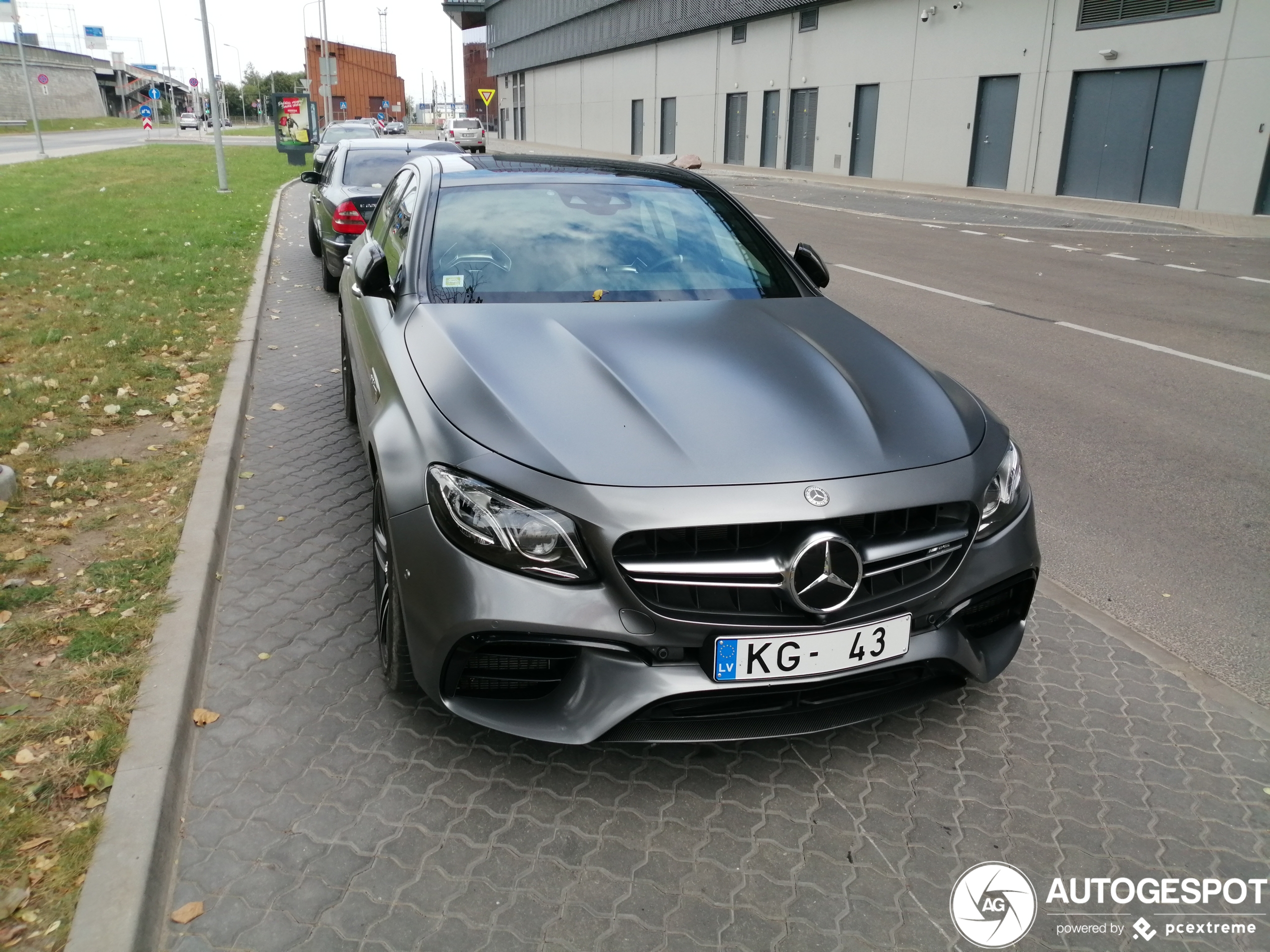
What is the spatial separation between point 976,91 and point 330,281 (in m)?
24.0

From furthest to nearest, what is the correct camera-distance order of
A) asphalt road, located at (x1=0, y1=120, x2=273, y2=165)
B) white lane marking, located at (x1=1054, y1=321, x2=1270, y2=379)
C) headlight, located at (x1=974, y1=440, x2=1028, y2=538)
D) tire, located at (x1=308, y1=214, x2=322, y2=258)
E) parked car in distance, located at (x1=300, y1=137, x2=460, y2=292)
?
asphalt road, located at (x1=0, y1=120, x2=273, y2=165), tire, located at (x1=308, y1=214, x2=322, y2=258), parked car in distance, located at (x1=300, y1=137, x2=460, y2=292), white lane marking, located at (x1=1054, y1=321, x2=1270, y2=379), headlight, located at (x1=974, y1=440, x2=1028, y2=538)

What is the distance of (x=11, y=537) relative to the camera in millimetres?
4336

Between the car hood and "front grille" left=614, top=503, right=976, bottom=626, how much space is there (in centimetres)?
13

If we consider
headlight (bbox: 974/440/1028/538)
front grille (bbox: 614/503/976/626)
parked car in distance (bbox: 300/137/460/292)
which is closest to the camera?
front grille (bbox: 614/503/976/626)

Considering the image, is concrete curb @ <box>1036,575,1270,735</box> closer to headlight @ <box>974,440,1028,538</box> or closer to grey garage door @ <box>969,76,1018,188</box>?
headlight @ <box>974,440,1028,538</box>

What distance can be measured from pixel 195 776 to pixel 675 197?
3015 mm

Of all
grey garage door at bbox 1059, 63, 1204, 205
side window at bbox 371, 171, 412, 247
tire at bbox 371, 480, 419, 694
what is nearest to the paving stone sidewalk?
tire at bbox 371, 480, 419, 694

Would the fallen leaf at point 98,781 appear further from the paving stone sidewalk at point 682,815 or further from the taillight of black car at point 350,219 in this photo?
the taillight of black car at point 350,219

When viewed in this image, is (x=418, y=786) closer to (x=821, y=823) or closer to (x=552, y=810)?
(x=552, y=810)

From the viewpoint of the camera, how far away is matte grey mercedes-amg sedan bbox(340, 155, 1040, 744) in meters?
2.54

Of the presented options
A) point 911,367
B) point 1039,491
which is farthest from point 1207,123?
point 911,367

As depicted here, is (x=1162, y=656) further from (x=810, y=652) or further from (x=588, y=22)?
(x=588, y=22)

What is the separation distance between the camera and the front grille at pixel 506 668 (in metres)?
2.61

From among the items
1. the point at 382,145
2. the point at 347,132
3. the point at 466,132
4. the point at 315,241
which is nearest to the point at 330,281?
the point at 382,145
